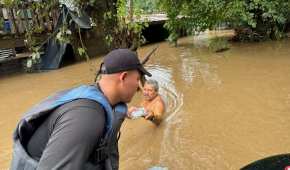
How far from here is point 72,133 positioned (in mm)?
1779

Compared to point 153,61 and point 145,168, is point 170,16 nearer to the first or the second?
point 153,61

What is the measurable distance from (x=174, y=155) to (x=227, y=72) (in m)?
4.87

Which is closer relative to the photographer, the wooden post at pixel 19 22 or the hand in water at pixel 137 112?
the hand in water at pixel 137 112

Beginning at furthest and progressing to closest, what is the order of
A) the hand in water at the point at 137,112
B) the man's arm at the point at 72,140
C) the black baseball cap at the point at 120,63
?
the hand in water at the point at 137,112 < the black baseball cap at the point at 120,63 < the man's arm at the point at 72,140

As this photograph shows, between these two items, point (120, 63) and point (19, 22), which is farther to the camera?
point (19, 22)

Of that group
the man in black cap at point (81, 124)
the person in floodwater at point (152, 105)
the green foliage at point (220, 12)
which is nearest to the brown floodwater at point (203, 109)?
the person in floodwater at point (152, 105)

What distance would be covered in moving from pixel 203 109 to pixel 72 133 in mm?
5237

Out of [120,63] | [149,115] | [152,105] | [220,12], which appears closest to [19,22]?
[220,12]

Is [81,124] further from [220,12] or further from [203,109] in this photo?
[220,12]

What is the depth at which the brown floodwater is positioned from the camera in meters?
5.14

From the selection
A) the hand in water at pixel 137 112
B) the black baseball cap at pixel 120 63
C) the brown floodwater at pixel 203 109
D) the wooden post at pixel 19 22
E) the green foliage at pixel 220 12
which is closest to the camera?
the black baseball cap at pixel 120 63

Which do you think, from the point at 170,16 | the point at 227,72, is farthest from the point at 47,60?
the point at 227,72

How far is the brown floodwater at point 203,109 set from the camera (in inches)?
203

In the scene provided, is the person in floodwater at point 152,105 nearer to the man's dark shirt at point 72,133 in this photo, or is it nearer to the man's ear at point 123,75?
the man's ear at point 123,75
